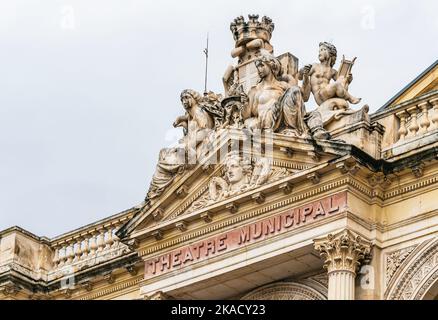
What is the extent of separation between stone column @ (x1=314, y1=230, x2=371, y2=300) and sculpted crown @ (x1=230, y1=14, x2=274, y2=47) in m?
6.51

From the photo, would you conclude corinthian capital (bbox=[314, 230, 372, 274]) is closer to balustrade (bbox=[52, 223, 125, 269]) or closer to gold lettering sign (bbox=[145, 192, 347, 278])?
gold lettering sign (bbox=[145, 192, 347, 278])

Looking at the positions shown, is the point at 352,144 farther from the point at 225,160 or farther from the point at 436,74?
the point at 436,74

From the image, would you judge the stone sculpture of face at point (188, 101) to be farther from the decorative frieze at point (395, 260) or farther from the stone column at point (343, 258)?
the decorative frieze at point (395, 260)

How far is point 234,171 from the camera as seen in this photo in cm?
3647

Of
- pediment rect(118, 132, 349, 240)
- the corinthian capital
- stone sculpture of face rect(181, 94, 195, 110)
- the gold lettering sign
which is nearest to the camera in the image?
the corinthian capital

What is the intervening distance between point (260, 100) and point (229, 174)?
5.82ft

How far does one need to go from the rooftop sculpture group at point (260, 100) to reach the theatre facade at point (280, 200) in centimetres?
3

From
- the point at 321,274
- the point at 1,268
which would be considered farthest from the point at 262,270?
the point at 1,268

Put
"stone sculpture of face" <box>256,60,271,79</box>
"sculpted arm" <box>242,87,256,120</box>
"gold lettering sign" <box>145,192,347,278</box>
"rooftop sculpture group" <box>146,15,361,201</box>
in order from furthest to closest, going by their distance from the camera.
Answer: "stone sculpture of face" <box>256,60,271,79</box>
"sculpted arm" <box>242,87,256,120</box>
"rooftop sculpture group" <box>146,15,361,201</box>
"gold lettering sign" <box>145,192,347,278</box>

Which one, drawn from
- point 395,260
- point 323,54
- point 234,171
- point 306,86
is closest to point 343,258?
point 395,260

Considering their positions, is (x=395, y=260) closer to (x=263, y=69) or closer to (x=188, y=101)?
(x=263, y=69)

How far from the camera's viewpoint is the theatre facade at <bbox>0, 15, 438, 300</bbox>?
113 ft

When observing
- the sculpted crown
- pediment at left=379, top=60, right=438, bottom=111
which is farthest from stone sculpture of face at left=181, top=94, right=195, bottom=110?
pediment at left=379, top=60, right=438, bottom=111

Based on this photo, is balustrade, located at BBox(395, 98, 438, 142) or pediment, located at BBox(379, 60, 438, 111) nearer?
balustrade, located at BBox(395, 98, 438, 142)
